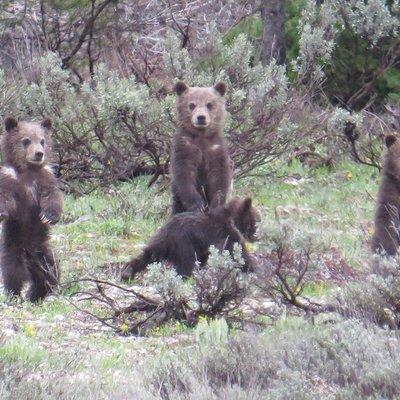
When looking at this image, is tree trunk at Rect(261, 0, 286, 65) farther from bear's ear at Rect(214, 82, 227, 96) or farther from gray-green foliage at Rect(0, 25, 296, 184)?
bear's ear at Rect(214, 82, 227, 96)

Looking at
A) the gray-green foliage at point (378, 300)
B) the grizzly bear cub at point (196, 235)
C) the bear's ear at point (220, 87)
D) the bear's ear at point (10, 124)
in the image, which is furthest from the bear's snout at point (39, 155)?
the gray-green foliage at point (378, 300)

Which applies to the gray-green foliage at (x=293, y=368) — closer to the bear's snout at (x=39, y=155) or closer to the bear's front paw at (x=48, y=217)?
the bear's front paw at (x=48, y=217)

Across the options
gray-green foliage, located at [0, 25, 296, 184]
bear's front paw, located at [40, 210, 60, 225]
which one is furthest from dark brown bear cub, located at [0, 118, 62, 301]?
gray-green foliage, located at [0, 25, 296, 184]

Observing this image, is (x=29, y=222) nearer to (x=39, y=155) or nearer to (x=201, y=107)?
(x=39, y=155)

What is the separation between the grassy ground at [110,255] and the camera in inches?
238

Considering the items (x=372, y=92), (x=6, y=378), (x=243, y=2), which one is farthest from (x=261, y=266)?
(x=243, y=2)

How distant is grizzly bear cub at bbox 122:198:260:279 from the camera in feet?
32.6

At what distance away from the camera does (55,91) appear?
14.6m

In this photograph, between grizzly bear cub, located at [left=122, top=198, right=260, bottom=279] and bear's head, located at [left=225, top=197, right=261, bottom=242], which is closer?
grizzly bear cub, located at [left=122, top=198, right=260, bottom=279]

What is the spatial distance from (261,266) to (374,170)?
26.8 feet

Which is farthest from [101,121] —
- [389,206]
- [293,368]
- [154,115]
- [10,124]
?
[293,368]

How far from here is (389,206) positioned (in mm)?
9633

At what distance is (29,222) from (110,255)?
7.36 ft

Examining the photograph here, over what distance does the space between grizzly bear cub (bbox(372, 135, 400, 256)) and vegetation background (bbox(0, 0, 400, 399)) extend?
0.26 meters
